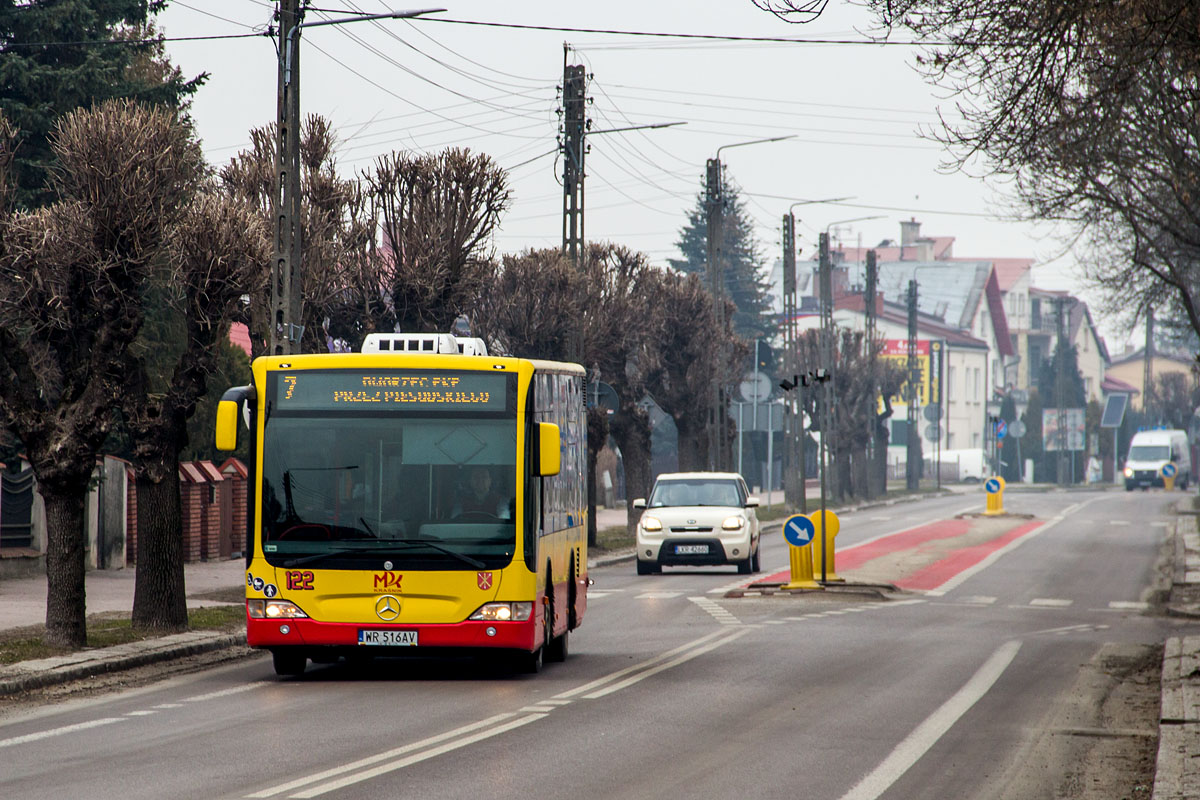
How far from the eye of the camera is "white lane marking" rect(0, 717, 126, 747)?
11.6 m

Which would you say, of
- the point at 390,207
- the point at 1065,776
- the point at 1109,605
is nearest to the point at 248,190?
the point at 390,207

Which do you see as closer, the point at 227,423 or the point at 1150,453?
the point at 227,423

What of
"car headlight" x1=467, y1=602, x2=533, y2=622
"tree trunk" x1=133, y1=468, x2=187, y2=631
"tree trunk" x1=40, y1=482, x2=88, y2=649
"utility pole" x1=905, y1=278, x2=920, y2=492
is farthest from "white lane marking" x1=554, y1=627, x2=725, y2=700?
"utility pole" x1=905, y1=278, x2=920, y2=492

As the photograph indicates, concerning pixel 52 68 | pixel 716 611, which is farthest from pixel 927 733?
pixel 52 68

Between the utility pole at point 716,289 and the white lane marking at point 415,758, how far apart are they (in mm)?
32954

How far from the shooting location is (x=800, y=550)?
27.6m

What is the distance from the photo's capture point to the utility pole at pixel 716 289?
1797 inches

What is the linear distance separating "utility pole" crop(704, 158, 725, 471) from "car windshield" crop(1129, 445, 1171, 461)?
188ft

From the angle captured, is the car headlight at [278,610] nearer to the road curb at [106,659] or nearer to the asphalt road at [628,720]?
the asphalt road at [628,720]

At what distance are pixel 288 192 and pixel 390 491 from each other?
7462 millimetres

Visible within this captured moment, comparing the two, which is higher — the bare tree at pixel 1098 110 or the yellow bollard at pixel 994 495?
the bare tree at pixel 1098 110

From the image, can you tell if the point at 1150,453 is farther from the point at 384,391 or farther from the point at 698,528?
the point at 384,391

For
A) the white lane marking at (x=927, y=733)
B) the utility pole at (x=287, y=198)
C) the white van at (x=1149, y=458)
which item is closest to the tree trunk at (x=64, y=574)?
the utility pole at (x=287, y=198)

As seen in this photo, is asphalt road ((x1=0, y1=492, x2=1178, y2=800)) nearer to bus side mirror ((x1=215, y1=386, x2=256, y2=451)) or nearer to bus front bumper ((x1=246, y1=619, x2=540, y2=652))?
bus front bumper ((x1=246, y1=619, x2=540, y2=652))
